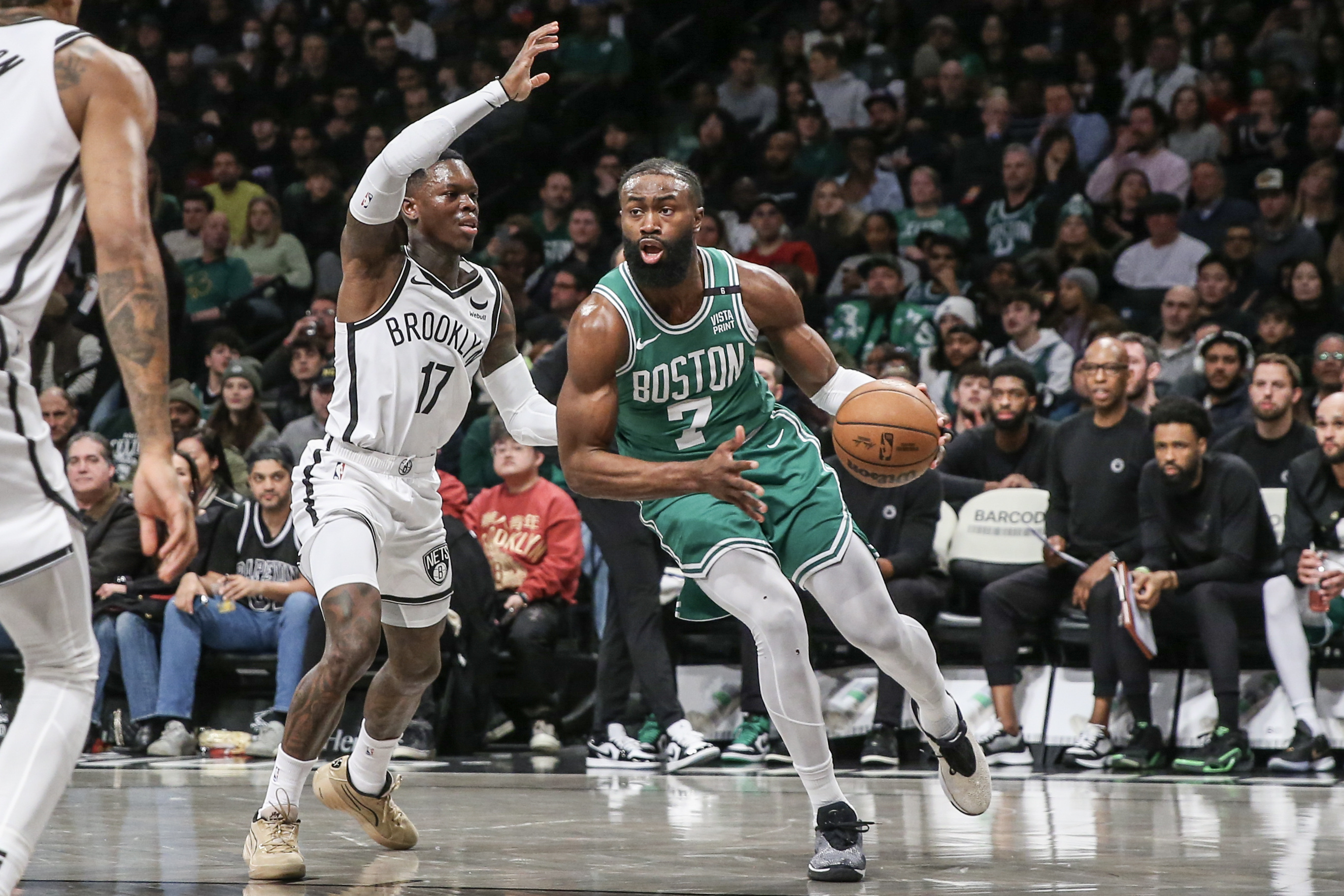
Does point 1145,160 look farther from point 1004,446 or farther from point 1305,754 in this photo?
point 1305,754

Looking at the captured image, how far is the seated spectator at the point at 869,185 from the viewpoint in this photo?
1212cm

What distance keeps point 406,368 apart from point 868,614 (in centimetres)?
155

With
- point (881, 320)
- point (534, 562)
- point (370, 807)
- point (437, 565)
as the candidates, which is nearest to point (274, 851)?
point (370, 807)

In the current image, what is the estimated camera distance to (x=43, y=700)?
2848 mm

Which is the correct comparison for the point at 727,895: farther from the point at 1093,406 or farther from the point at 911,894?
the point at 1093,406

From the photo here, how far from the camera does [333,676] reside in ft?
15.2

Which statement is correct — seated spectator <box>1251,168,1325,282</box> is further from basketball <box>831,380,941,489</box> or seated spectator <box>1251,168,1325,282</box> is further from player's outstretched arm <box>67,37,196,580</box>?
player's outstretched arm <box>67,37,196,580</box>

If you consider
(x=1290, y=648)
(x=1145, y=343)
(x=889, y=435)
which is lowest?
(x=1290, y=648)

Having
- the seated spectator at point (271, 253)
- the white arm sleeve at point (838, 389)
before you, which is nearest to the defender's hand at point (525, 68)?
the white arm sleeve at point (838, 389)

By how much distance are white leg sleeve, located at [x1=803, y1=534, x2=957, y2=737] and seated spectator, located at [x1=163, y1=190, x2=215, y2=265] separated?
30.5ft

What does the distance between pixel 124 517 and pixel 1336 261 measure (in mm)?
7363

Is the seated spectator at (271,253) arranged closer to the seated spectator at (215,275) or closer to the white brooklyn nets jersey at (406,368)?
the seated spectator at (215,275)

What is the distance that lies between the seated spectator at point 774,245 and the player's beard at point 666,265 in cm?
627

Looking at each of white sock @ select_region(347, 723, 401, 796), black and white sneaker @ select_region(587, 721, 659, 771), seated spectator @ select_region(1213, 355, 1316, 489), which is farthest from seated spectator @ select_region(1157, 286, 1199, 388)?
white sock @ select_region(347, 723, 401, 796)
